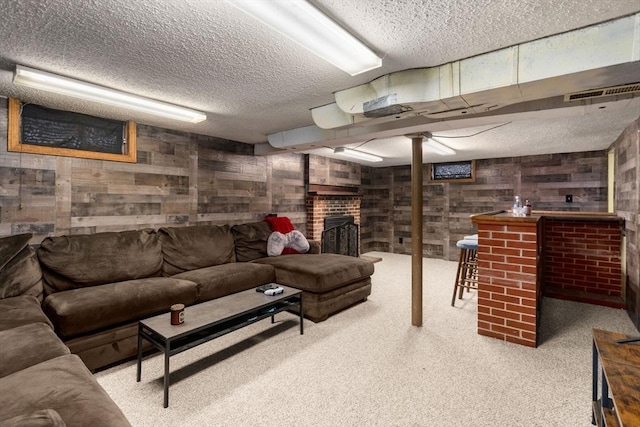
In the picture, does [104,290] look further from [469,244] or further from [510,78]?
[469,244]

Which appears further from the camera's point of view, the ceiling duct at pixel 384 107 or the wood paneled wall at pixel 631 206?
the wood paneled wall at pixel 631 206

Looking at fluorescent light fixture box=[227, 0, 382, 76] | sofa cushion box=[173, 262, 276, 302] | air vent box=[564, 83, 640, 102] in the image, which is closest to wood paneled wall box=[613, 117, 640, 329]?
air vent box=[564, 83, 640, 102]

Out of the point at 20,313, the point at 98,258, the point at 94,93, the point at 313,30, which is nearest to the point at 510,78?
the point at 313,30

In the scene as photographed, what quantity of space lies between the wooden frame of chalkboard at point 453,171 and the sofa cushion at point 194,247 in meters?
4.66

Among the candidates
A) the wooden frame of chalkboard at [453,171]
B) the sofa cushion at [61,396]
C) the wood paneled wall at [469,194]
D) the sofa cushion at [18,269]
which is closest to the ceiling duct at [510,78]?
the sofa cushion at [61,396]

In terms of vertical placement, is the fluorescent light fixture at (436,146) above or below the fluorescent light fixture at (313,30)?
above

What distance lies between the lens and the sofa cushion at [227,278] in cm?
307

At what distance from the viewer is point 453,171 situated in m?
6.49

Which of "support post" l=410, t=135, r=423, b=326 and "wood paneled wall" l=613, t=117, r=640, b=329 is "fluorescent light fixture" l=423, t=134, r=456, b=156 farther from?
"wood paneled wall" l=613, t=117, r=640, b=329

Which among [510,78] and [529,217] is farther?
[529,217]

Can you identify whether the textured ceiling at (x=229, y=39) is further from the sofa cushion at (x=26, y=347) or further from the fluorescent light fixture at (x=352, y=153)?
the fluorescent light fixture at (x=352, y=153)

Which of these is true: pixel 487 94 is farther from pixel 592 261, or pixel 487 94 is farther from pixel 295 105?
pixel 592 261

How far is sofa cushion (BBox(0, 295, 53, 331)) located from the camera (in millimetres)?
1948

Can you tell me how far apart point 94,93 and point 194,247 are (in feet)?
6.00
